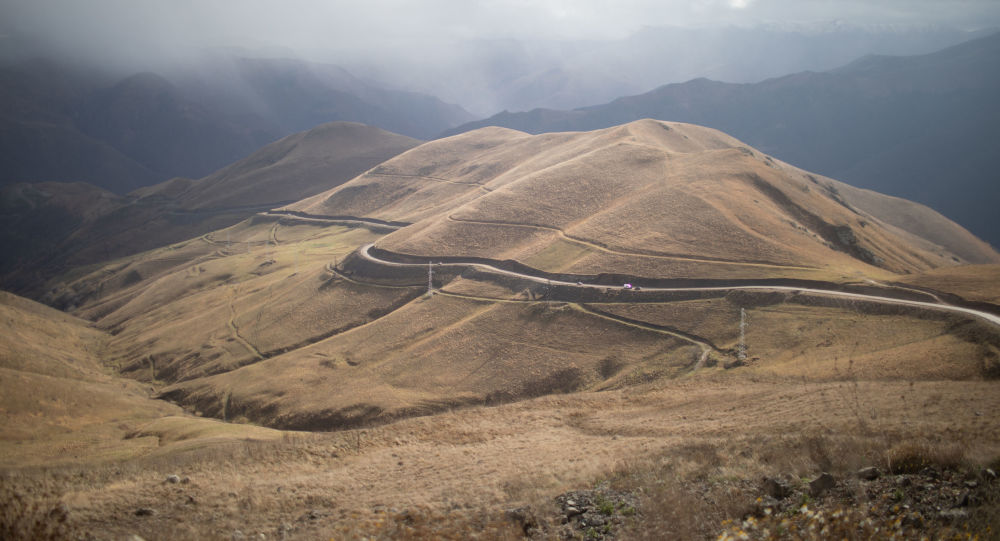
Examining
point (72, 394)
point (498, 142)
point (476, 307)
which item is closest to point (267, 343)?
point (72, 394)

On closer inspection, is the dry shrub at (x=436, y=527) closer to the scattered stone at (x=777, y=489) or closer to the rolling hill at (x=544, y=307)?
the scattered stone at (x=777, y=489)

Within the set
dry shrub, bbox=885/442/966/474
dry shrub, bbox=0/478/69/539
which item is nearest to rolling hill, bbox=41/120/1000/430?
dry shrub, bbox=885/442/966/474

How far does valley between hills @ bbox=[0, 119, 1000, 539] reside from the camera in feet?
62.2

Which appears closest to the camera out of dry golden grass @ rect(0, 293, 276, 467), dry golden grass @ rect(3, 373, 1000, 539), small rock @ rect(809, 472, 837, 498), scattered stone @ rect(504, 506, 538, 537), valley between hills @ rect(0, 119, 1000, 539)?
small rock @ rect(809, 472, 837, 498)

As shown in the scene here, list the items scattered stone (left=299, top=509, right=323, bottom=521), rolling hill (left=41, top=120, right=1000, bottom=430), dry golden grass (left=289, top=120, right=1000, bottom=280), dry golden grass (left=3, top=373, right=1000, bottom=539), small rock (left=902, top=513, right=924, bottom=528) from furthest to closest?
dry golden grass (left=289, top=120, right=1000, bottom=280) < rolling hill (left=41, top=120, right=1000, bottom=430) < scattered stone (left=299, top=509, right=323, bottom=521) < dry golden grass (left=3, top=373, right=1000, bottom=539) < small rock (left=902, top=513, right=924, bottom=528)

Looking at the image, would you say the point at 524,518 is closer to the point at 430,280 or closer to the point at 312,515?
the point at 312,515

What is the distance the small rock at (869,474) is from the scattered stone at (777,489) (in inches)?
77.3

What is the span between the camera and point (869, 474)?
15750 millimetres

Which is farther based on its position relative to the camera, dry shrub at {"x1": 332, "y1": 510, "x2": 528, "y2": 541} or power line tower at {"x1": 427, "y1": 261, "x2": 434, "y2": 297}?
power line tower at {"x1": 427, "y1": 261, "x2": 434, "y2": 297}

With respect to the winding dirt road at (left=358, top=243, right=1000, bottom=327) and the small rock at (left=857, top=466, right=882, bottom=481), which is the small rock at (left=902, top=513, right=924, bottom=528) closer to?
the small rock at (left=857, top=466, right=882, bottom=481)

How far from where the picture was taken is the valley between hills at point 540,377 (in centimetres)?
1895

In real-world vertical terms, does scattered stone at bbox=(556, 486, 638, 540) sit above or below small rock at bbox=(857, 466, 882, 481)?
below

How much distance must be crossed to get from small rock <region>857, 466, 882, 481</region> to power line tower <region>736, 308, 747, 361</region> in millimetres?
31965

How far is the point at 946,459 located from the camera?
15562 millimetres
